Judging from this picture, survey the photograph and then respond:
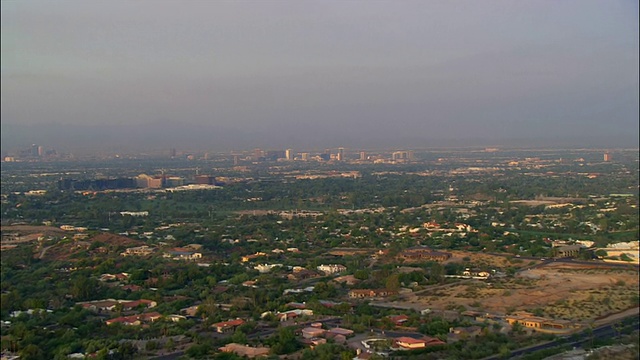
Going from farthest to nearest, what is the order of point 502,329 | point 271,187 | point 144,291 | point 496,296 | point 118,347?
point 271,187
point 144,291
point 496,296
point 502,329
point 118,347

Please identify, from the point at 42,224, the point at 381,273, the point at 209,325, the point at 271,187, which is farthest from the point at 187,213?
the point at 209,325

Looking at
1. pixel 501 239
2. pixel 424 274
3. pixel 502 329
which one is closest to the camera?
pixel 502 329

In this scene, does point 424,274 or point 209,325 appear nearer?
point 209,325

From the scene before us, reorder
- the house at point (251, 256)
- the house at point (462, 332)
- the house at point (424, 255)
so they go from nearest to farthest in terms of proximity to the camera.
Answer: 1. the house at point (462, 332)
2. the house at point (424, 255)
3. the house at point (251, 256)

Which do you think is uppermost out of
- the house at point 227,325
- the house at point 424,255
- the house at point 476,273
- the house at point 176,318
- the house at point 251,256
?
the house at point 227,325

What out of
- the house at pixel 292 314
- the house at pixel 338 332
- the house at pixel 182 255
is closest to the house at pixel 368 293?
the house at pixel 292 314

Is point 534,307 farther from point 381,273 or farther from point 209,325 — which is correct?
point 209,325

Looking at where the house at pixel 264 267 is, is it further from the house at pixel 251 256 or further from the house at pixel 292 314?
the house at pixel 292 314
